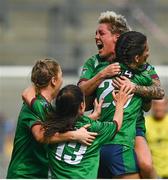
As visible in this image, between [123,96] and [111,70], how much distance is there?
20cm

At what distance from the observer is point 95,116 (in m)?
6.02

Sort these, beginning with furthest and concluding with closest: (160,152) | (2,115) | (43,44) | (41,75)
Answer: (43,44)
(2,115)
(160,152)
(41,75)

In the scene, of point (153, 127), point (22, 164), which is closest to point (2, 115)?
point (153, 127)

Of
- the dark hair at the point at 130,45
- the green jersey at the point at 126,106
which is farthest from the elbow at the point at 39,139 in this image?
the dark hair at the point at 130,45

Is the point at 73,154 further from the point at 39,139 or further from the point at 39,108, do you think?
the point at 39,108

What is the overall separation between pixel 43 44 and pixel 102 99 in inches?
451

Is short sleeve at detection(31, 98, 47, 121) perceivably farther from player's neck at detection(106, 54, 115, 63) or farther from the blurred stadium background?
the blurred stadium background

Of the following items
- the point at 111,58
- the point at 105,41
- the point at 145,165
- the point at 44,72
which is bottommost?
the point at 145,165

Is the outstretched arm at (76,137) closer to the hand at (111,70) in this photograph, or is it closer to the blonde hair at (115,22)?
the hand at (111,70)

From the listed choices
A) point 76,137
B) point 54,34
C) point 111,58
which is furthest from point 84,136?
point 54,34

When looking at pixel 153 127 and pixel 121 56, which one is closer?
pixel 121 56

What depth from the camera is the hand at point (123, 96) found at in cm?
595

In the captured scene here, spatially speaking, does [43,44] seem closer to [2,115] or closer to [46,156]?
[2,115]

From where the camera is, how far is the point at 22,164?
610cm
